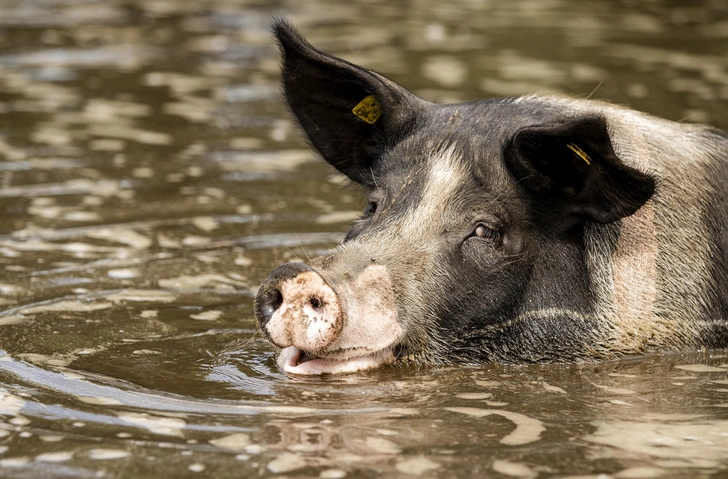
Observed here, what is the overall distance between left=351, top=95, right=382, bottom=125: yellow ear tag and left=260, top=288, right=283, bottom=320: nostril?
1652mm

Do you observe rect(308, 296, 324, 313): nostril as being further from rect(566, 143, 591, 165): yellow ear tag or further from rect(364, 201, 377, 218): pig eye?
rect(566, 143, 591, 165): yellow ear tag

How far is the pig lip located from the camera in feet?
19.5

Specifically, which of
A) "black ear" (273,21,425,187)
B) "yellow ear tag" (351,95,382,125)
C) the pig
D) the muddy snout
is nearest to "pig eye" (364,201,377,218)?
the pig

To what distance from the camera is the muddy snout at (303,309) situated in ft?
18.2

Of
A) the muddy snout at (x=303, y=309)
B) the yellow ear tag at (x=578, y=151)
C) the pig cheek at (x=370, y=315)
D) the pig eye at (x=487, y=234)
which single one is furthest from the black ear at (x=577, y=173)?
the muddy snout at (x=303, y=309)

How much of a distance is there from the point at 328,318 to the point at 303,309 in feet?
0.37

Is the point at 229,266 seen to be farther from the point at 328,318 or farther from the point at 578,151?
the point at 578,151

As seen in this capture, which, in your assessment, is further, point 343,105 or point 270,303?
point 343,105

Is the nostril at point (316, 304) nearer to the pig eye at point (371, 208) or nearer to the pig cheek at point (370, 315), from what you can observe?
the pig cheek at point (370, 315)

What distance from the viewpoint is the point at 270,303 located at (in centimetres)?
568

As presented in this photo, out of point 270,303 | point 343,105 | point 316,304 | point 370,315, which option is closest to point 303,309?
point 316,304

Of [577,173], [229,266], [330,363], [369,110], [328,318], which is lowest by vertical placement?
[330,363]

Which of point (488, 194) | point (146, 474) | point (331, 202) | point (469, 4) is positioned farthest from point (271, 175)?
point (469, 4)

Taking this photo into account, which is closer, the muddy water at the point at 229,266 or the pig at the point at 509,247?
the muddy water at the point at 229,266
